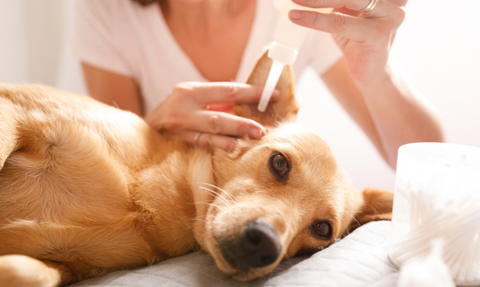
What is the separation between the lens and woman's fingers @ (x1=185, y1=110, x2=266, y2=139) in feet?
4.75

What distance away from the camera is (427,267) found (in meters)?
0.64

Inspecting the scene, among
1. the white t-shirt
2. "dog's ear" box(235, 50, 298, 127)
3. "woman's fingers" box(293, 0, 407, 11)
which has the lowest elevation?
"dog's ear" box(235, 50, 298, 127)

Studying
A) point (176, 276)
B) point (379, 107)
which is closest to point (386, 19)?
point (379, 107)

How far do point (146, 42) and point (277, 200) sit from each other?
176cm

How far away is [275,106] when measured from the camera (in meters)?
1.66

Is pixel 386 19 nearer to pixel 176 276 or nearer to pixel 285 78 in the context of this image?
pixel 285 78

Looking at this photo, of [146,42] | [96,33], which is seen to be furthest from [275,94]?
[96,33]

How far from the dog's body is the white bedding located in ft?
0.19

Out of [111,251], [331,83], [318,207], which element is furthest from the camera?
[331,83]

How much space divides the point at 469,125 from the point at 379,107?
71 cm

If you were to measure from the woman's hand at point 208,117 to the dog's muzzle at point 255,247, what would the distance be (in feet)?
1.68

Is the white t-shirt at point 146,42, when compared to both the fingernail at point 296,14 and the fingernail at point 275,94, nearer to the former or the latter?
the fingernail at point 275,94

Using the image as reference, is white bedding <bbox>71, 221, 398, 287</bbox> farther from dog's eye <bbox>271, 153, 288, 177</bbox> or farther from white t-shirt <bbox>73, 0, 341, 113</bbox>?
white t-shirt <bbox>73, 0, 341, 113</bbox>

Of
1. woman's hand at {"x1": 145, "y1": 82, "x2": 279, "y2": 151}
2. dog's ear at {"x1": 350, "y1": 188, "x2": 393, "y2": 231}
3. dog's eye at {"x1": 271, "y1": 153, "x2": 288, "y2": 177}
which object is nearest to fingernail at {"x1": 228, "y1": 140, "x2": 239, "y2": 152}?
woman's hand at {"x1": 145, "y1": 82, "x2": 279, "y2": 151}
